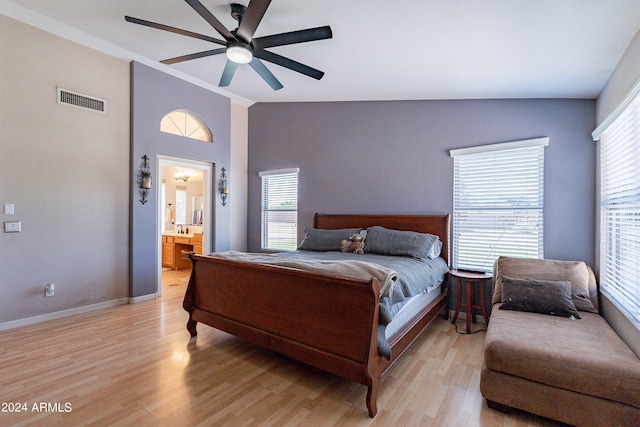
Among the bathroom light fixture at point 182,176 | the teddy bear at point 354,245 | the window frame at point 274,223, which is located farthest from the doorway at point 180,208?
the teddy bear at point 354,245

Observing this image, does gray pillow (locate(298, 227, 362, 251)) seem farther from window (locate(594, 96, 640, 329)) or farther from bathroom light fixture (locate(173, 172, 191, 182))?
bathroom light fixture (locate(173, 172, 191, 182))

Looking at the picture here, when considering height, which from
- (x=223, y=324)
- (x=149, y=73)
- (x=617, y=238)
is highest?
(x=149, y=73)

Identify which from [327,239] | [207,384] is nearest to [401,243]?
[327,239]

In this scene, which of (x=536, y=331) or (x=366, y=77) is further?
(x=366, y=77)

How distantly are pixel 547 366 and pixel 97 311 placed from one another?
4.59 m

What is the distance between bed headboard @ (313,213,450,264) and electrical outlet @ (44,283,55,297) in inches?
135

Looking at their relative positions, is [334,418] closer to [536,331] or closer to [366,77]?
[536,331]

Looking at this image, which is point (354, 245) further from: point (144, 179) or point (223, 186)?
point (144, 179)

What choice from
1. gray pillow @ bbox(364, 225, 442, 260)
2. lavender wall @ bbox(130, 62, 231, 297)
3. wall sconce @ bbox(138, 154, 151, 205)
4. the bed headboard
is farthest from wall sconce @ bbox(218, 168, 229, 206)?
gray pillow @ bbox(364, 225, 442, 260)

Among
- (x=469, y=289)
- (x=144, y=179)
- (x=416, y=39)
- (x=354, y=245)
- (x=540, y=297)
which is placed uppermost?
(x=416, y=39)

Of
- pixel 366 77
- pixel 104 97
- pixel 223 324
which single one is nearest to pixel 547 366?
pixel 223 324

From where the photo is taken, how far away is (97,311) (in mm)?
3740

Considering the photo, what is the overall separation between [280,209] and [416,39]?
3538mm

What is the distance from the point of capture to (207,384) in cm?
219
